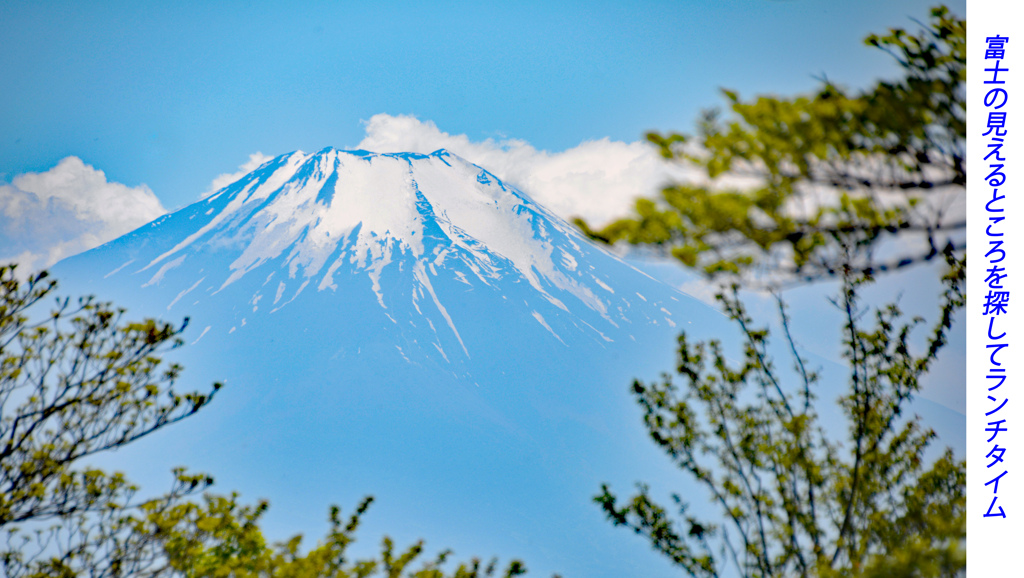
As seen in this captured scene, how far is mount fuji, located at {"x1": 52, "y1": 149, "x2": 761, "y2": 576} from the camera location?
194 feet

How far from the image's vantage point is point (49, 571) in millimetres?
2902

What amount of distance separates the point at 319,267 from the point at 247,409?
2087cm

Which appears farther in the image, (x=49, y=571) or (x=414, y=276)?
(x=414, y=276)

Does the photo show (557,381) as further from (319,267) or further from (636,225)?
(636,225)

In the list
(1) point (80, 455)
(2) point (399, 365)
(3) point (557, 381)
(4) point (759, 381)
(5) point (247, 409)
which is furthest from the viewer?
(3) point (557, 381)

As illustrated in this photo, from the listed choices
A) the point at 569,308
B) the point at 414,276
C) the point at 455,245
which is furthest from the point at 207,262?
the point at 569,308

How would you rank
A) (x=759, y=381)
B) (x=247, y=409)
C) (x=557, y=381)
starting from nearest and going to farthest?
(x=759, y=381)
(x=247, y=409)
(x=557, y=381)

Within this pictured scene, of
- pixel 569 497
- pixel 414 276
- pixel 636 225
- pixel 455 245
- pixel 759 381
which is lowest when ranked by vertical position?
pixel 636 225

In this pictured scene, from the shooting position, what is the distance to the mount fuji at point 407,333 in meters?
59.0

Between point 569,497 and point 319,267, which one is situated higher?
point 319,267

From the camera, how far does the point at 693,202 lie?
1771 millimetres

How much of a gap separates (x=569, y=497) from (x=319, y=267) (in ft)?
152

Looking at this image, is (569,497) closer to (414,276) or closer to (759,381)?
(414,276)

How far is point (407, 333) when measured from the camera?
66500 millimetres
